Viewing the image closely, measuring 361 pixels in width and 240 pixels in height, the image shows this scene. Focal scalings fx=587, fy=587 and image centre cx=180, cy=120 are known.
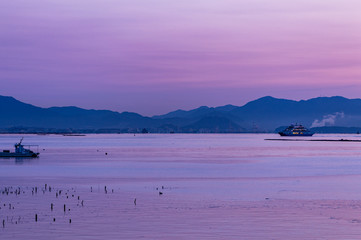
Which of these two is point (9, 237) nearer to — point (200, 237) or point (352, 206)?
point (200, 237)

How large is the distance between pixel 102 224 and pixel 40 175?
Result: 38.6 m

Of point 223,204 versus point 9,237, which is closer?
point 9,237

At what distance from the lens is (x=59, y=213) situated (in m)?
36.9

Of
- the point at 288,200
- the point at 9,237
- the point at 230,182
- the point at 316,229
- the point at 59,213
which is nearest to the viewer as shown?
the point at 9,237

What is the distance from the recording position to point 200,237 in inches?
1155

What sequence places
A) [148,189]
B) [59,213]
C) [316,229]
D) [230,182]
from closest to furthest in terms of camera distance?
[316,229] → [59,213] → [148,189] → [230,182]

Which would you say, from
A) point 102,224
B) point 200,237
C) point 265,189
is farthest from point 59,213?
point 265,189

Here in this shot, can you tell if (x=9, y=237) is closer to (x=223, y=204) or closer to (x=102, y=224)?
(x=102, y=224)

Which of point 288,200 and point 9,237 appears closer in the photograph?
point 9,237

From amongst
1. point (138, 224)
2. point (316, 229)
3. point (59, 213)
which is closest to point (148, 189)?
point (59, 213)

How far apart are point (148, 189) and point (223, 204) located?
12.5 meters

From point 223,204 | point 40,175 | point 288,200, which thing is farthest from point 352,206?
point 40,175

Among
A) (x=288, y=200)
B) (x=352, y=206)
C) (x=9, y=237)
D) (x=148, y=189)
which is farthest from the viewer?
(x=148, y=189)

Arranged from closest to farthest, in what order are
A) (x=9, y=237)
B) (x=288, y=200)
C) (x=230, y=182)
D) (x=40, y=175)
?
(x=9, y=237) → (x=288, y=200) → (x=230, y=182) → (x=40, y=175)
